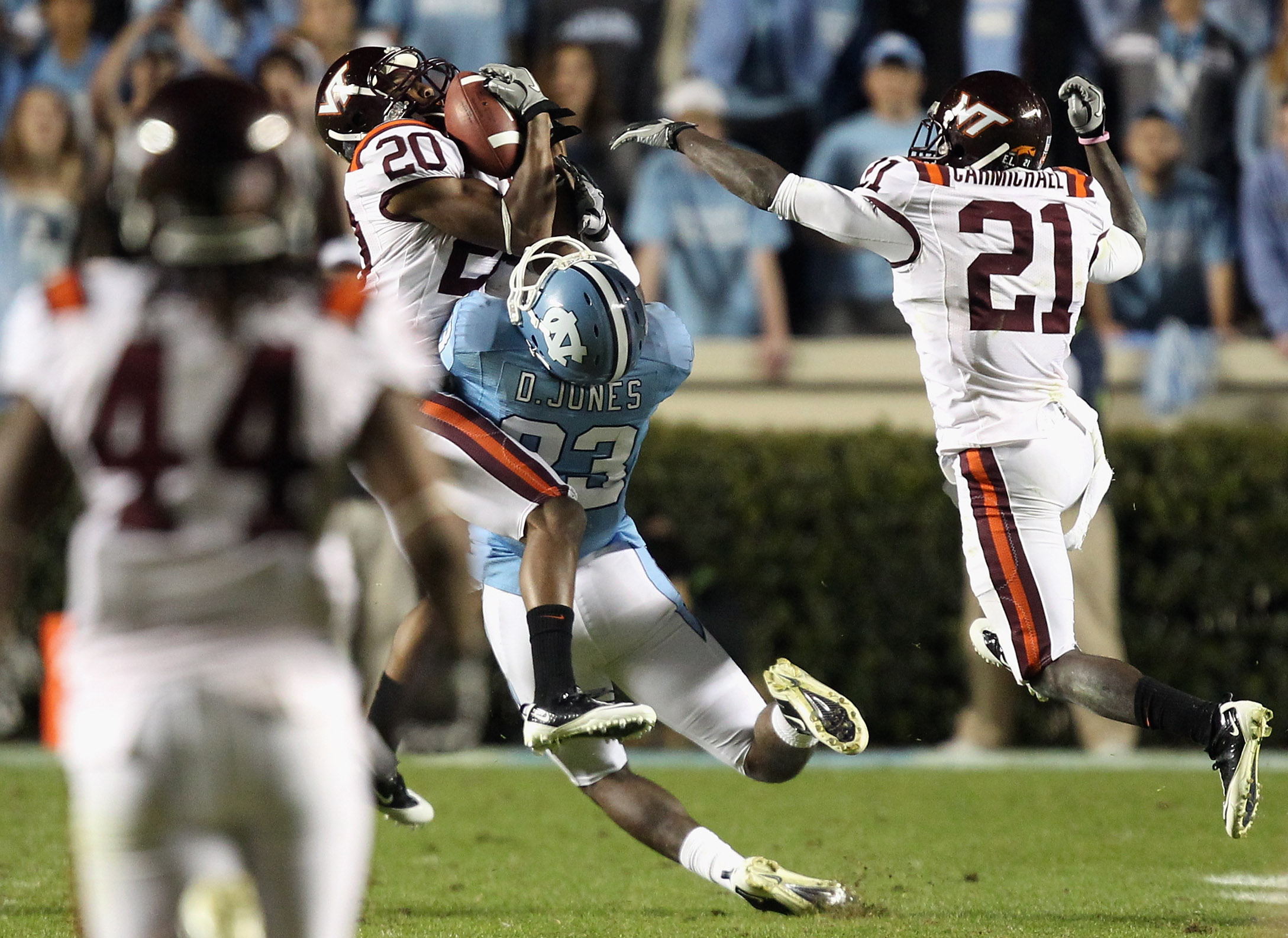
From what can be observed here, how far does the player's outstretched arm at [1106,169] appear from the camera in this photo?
5.43 m

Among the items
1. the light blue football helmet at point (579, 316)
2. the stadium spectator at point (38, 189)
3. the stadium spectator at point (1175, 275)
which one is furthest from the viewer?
the stadium spectator at point (38, 189)

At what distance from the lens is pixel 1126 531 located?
9.32m

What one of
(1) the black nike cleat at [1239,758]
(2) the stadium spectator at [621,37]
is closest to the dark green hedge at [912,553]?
(2) the stadium spectator at [621,37]

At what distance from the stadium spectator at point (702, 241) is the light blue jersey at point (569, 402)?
549 centimetres

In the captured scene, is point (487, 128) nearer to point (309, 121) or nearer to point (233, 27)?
point (309, 121)

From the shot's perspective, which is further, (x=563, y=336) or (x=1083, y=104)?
(x=1083, y=104)

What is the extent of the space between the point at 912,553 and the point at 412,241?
4.59 m

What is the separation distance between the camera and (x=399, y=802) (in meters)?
5.12

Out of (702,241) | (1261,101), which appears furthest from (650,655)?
(1261,101)

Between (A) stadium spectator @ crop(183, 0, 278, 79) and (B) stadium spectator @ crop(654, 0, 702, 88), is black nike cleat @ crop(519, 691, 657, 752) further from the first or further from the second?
(A) stadium spectator @ crop(183, 0, 278, 79)

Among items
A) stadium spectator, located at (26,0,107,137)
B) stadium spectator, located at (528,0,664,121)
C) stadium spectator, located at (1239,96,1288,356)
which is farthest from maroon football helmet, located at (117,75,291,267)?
stadium spectator, located at (26,0,107,137)

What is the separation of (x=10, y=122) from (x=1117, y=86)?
21.1 ft

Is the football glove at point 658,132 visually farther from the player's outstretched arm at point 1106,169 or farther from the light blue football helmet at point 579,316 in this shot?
the player's outstretched arm at point 1106,169

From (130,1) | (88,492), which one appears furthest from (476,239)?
(130,1)
